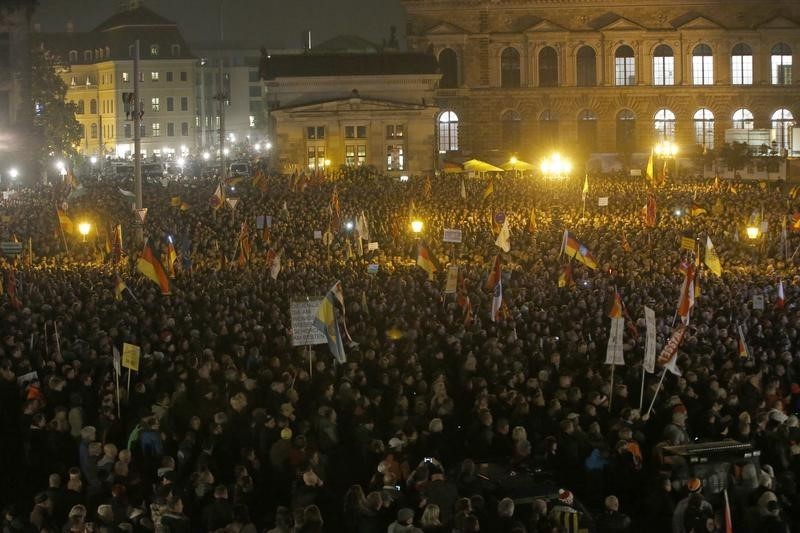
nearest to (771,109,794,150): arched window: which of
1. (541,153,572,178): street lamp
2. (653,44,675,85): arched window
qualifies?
(653,44,675,85): arched window

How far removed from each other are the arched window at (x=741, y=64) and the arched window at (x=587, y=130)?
843 centimetres

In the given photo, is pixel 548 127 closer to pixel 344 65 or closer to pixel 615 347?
pixel 344 65

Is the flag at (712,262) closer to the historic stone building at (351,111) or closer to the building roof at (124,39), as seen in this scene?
the historic stone building at (351,111)

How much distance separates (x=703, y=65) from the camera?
81.4 m

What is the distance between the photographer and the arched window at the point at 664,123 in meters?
80.9

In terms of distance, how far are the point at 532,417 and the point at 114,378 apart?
5.26 meters

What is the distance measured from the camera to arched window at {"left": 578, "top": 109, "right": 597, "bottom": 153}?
80.8 meters

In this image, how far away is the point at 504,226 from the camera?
30.0 metres

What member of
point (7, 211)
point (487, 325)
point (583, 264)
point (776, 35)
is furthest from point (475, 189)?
point (776, 35)

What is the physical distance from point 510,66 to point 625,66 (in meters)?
6.71

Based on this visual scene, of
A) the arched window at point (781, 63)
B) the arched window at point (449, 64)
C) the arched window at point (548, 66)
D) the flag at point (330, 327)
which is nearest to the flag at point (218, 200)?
the flag at point (330, 327)

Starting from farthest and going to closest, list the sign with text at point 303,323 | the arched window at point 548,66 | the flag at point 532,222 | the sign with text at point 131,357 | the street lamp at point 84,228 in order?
1. the arched window at point 548,66
2. the flag at point 532,222
3. the street lamp at point 84,228
4. the sign with text at point 303,323
5. the sign with text at point 131,357

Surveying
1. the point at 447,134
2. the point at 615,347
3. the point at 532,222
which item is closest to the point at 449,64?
the point at 447,134

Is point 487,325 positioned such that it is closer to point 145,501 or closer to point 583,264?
point 583,264
